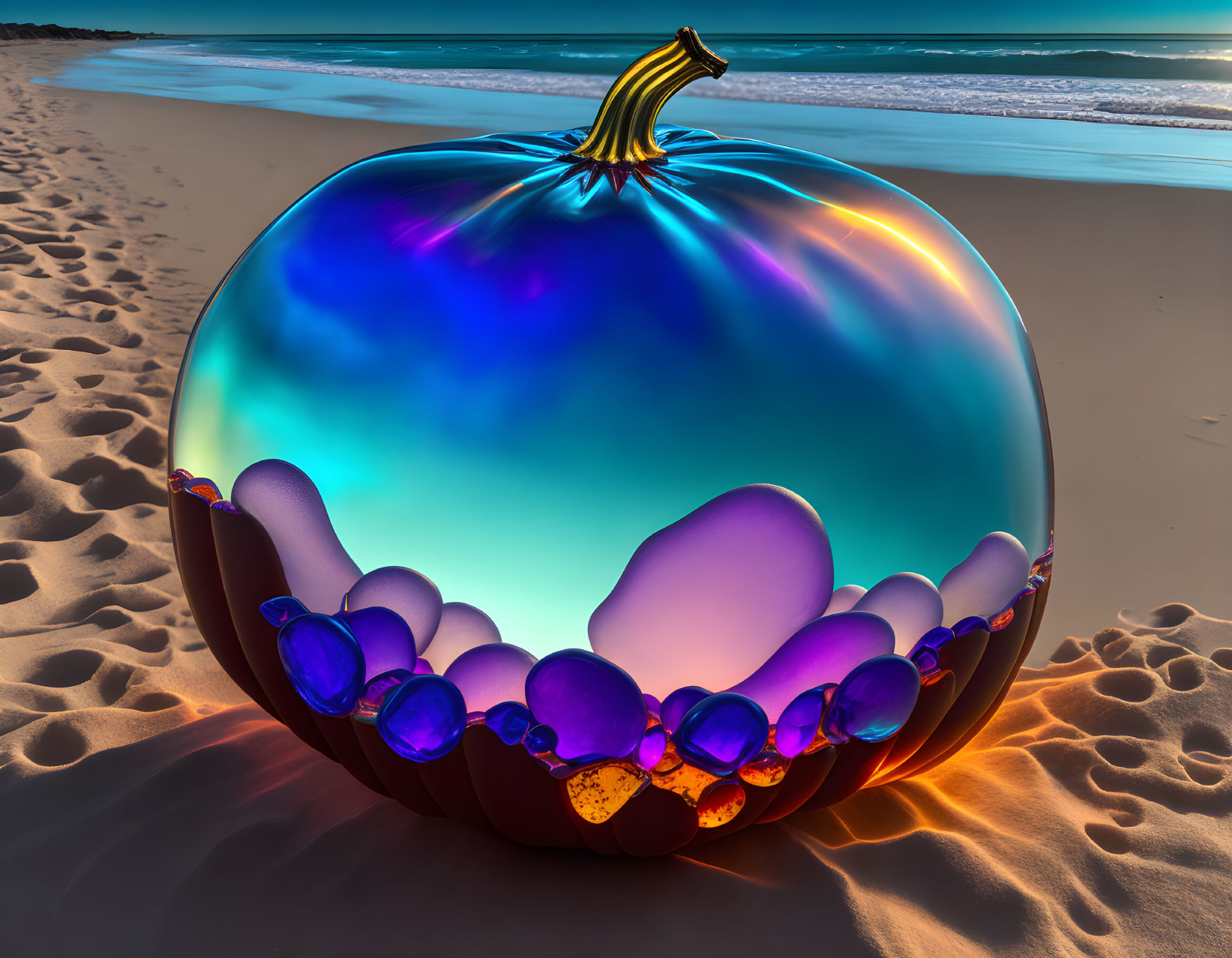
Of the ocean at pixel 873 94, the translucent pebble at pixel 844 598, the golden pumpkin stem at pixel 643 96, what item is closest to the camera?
the translucent pebble at pixel 844 598

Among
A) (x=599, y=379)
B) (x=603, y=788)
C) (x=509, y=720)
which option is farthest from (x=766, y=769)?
(x=599, y=379)

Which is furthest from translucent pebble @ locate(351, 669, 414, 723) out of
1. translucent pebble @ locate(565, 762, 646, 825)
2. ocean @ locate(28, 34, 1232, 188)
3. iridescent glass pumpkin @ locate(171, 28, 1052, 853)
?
ocean @ locate(28, 34, 1232, 188)

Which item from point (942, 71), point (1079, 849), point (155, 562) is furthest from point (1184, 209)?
point (942, 71)

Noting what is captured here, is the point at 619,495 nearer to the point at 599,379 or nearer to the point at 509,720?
the point at 599,379

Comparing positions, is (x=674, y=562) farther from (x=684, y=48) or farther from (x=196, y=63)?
(x=196, y=63)

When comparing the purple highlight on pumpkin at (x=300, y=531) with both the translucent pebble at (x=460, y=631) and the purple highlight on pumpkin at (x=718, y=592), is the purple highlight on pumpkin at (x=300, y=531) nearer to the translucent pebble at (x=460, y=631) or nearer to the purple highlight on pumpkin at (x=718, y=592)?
→ the translucent pebble at (x=460, y=631)

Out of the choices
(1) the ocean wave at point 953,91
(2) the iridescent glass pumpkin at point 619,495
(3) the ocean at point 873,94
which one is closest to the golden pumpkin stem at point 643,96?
(2) the iridescent glass pumpkin at point 619,495

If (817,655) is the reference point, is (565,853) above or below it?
below
